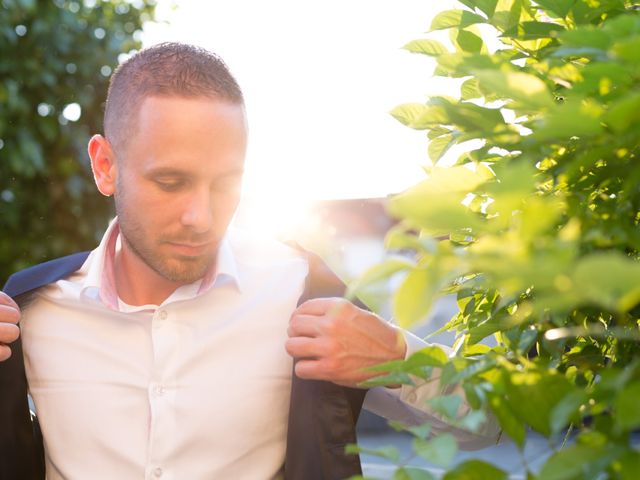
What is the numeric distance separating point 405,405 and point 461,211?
1300mm

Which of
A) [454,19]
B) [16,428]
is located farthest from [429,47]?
[16,428]

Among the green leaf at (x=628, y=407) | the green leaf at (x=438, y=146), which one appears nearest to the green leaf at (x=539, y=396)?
the green leaf at (x=628, y=407)

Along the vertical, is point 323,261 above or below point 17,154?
above

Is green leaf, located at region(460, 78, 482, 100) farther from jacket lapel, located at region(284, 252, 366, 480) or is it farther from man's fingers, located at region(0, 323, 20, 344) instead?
man's fingers, located at region(0, 323, 20, 344)

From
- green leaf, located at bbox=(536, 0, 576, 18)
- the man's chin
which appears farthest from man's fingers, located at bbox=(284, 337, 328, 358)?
green leaf, located at bbox=(536, 0, 576, 18)

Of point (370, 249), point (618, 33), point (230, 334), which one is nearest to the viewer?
point (618, 33)

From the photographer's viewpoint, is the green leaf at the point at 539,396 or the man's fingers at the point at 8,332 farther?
the man's fingers at the point at 8,332

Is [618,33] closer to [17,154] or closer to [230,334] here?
[230,334]

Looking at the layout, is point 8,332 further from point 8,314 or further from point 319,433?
point 319,433

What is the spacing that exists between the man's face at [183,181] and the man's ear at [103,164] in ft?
0.56

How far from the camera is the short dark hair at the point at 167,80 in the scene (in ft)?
5.89

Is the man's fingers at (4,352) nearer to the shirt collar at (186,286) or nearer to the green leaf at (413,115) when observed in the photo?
the shirt collar at (186,286)

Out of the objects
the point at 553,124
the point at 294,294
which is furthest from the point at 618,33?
the point at 294,294

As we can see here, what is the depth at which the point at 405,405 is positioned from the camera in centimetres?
171
